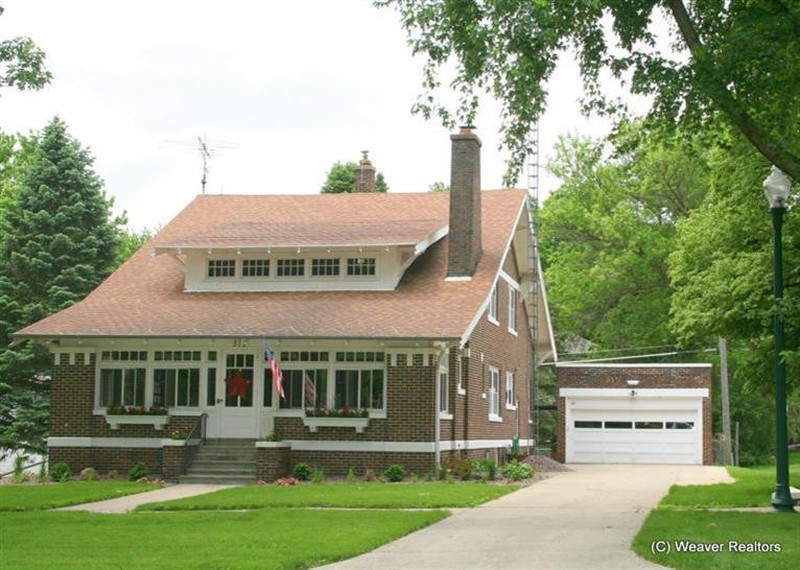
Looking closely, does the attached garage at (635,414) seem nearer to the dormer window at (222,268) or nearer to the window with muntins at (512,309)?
the window with muntins at (512,309)

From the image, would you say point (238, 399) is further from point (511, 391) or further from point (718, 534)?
point (718, 534)

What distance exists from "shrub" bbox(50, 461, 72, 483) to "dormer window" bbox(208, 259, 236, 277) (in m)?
5.95

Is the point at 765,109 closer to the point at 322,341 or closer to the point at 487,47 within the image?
the point at 487,47

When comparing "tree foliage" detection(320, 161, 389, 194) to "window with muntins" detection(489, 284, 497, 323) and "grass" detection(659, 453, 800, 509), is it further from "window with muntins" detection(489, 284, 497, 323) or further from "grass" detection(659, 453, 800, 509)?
"grass" detection(659, 453, 800, 509)

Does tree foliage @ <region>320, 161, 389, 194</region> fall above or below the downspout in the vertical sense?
above

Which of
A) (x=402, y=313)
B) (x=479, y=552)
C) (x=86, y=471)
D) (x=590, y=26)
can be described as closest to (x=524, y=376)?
(x=402, y=313)

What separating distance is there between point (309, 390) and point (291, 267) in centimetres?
397

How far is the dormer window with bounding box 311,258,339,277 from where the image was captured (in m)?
28.5

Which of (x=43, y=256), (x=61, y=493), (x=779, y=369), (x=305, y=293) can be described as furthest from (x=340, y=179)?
(x=779, y=369)

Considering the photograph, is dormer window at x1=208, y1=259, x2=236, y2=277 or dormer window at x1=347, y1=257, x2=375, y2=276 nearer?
dormer window at x1=347, y1=257, x2=375, y2=276

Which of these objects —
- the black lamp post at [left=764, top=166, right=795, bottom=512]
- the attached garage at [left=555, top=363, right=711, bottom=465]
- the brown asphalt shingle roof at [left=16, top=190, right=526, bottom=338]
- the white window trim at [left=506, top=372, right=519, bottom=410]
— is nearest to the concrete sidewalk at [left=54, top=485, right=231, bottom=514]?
the brown asphalt shingle roof at [left=16, top=190, right=526, bottom=338]

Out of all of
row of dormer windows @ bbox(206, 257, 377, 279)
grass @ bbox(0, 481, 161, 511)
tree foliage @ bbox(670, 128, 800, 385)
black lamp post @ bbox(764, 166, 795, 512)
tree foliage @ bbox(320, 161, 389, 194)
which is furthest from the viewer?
tree foliage @ bbox(320, 161, 389, 194)

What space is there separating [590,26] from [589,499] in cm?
806

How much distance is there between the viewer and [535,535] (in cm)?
1426
